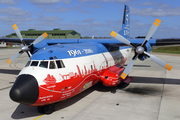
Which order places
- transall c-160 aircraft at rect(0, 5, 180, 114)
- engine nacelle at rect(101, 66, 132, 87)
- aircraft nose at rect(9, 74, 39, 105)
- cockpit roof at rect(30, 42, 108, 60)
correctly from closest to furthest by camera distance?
aircraft nose at rect(9, 74, 39, 105)
transall c-160 aircraft at rect(0, 5, 180, 114)
cockpit roof at rect(30, 42, 108, 60)
engine nacelle at rect(101, 66, 132, 87)

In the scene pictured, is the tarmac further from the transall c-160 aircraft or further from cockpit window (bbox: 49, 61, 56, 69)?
cockpit window (bbox: 49, 61, 56, 69)

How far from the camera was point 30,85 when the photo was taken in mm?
8359

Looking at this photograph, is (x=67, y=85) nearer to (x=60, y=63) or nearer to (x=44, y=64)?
(x=60, y=63)

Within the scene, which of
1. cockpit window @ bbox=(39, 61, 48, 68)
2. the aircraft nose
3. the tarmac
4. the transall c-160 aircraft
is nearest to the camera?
the aircraft nose

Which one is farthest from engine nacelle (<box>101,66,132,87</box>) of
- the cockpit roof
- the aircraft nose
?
the aircraft nose

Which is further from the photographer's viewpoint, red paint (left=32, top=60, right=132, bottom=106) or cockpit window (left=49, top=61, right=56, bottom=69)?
cockpit window (left=49, top=61, right=56, bottom=69)

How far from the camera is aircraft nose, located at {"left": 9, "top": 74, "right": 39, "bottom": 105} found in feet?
26.8

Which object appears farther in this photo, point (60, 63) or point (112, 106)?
point (112, 106)

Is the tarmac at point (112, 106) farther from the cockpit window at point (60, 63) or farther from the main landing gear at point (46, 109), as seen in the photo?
the cockpit window at point (60, 63)

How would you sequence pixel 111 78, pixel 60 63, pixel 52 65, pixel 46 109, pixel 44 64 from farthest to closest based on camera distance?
pixel 111 78, pixel 60 63, pixel 46 109, pixel 52 65, pixel 44 64

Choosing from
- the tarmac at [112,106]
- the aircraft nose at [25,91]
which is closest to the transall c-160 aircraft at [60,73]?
the aircraft nose at [25,91]

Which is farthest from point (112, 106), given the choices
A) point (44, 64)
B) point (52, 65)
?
point (44, 64)

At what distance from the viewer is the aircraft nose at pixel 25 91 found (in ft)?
26.8

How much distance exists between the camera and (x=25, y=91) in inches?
323
